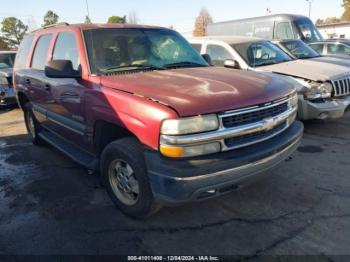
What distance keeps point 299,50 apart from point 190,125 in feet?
21.8

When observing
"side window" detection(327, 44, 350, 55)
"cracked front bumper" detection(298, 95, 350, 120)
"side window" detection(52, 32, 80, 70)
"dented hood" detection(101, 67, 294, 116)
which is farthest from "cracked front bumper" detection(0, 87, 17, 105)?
"side window" detection(327, 44, 350, 55)

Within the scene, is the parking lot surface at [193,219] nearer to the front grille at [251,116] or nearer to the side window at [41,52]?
the front grille at [251,116]

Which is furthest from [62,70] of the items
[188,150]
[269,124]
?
[269,124]

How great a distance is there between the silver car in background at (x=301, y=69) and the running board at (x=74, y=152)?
3.05 m

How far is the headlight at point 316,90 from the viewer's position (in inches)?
221

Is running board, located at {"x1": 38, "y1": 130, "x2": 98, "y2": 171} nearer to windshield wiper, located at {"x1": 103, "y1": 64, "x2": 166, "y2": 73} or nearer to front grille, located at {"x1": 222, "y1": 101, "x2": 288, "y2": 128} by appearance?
windshield wiper, located at {"x1": 103, "y1": 64, "x2": 166, "y2": 73}

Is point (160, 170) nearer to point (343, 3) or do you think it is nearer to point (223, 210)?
point (223, 210)

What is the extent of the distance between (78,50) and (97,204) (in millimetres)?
1775

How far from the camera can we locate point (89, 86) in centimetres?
345

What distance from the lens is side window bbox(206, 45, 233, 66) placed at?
697 cm

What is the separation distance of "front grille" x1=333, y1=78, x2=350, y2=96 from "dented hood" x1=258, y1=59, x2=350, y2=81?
9cm

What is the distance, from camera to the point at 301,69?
6.14m

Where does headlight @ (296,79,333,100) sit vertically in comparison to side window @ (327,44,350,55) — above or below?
below

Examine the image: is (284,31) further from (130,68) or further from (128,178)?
(128,178)
